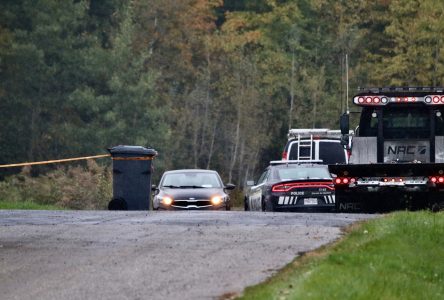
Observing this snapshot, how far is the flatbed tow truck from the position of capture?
30094mm

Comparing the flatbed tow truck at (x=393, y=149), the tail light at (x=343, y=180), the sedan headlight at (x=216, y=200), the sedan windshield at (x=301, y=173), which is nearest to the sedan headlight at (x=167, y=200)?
the sedan headlight at (x=216, y=200)

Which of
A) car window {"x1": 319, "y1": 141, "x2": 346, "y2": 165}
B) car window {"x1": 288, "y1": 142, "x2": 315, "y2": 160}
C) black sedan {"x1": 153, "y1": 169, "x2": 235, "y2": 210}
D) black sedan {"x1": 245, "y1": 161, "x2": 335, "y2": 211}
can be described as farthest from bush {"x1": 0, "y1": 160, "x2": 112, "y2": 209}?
black sedan {"x1": 245, "y1": 161, "x2": 335, "y2": 211}

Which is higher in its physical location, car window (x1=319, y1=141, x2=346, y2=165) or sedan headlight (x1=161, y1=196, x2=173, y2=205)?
car window (x1=319, y1=141, x2=346, y2=165)

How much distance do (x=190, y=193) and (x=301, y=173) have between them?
243 cm

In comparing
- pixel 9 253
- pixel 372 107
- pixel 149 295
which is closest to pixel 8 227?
pixel 9 253

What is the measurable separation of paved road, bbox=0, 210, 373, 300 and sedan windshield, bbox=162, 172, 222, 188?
348 inches

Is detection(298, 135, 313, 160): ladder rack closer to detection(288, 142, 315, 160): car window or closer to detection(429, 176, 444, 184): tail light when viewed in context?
detection(288, 142, 315, 160): car window

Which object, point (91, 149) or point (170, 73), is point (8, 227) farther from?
point (170, 73)

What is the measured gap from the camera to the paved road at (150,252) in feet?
52.5

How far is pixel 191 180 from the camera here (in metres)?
35.3

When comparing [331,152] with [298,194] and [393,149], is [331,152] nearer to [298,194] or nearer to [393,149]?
[298,194]

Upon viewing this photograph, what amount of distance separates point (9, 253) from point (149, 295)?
4.22m

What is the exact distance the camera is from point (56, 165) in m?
78.4

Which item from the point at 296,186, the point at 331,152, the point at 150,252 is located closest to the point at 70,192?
the point at 331,152
